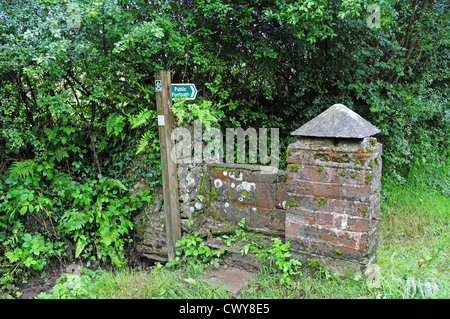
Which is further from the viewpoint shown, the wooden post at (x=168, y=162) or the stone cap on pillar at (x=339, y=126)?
the wooden post at (x=168, y=162)

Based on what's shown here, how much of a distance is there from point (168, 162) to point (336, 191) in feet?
6.43

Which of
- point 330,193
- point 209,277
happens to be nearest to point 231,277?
point 209,277

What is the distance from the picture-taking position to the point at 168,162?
3881 mm

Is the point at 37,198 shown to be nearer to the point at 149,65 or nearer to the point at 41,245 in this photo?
the point at 41,245

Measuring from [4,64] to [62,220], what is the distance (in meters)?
2.06

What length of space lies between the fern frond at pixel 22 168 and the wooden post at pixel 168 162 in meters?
1.88

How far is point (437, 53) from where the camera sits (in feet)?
20.3

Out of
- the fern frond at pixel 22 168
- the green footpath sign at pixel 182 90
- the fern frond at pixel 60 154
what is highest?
the green footpath sign at pixel 182 90

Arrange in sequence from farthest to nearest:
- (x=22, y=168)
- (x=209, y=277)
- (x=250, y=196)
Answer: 1. (x=22, y=168)
2. (x=250, y=196)
3. (x=209, y=277)

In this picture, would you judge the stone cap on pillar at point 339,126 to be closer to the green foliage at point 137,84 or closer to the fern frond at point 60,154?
the green foliage at point 137,84

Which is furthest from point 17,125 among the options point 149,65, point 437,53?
point 437,53

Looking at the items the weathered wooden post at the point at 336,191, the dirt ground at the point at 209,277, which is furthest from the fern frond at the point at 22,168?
the weathered wooden post at the point at 336,191

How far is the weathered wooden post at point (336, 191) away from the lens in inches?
118

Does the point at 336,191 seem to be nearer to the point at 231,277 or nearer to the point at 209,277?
the point at 231,277
